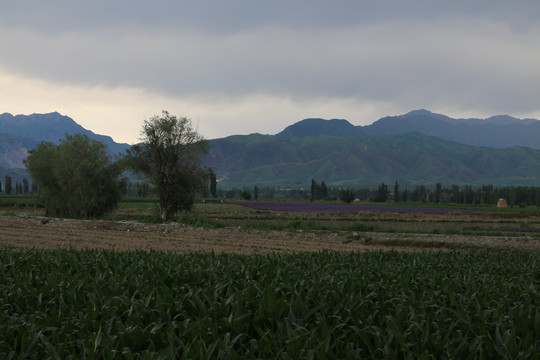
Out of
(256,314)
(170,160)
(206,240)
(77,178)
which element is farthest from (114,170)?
(256,314)

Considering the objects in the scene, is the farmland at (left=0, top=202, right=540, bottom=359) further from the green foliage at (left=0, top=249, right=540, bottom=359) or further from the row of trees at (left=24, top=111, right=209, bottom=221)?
the row of trees at (left=24, top=111, right=209, bottom=221)

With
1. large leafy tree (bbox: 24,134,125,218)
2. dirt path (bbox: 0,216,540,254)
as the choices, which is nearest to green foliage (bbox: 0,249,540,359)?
dirt path (bbox: 0,216,540,254)

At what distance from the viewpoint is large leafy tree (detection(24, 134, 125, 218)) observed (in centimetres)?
5256

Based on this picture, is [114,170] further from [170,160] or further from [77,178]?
[170,160]

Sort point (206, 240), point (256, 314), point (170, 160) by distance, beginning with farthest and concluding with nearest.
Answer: point (170, 160) < point (206, 240) < point (256, 314)

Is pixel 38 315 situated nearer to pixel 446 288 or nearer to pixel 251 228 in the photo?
pixel 446 288

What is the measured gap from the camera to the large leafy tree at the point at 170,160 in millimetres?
46062

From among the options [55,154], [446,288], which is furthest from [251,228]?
[446,288]

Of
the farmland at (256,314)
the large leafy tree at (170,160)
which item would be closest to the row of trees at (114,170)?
the large leafy tree at (170,160)

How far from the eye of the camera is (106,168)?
5406 centimetres

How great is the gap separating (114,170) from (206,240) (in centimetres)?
2632

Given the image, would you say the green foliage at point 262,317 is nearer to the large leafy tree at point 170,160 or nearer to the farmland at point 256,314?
the farmland at point 256,314

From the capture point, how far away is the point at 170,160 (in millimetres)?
46125

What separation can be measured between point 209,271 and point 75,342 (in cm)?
382
